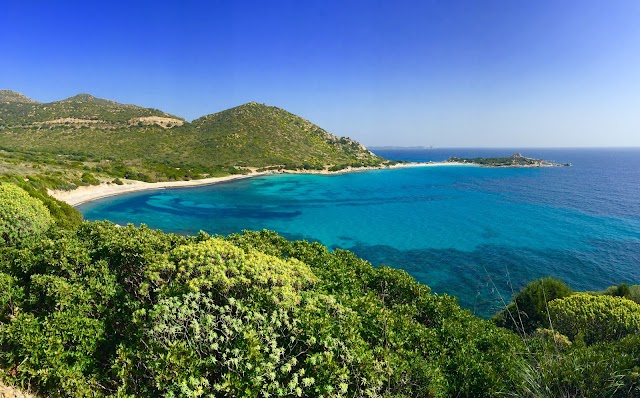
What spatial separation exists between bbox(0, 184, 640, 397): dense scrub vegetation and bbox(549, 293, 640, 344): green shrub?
538 centimetres

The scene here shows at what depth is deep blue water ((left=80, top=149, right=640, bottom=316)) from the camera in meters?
30.6

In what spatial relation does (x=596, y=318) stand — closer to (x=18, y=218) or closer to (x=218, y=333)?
(x=218, y=333)

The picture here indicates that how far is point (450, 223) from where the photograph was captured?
49938 mm

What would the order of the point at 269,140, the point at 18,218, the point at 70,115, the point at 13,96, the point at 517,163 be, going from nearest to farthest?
1. the point at 18,218
2. the point at 70,115
3. the point at 269,140
4. the point at 517,163
5. the point at 13,96

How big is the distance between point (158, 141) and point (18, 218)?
4387 inches

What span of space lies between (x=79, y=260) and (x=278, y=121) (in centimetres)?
13896

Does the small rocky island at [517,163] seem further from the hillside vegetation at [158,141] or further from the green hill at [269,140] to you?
the hillside vegetation at [158,141]

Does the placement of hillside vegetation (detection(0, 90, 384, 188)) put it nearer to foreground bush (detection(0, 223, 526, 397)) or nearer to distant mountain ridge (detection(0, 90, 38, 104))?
distant mountain ridge (detection(0, 90, 38, 104))

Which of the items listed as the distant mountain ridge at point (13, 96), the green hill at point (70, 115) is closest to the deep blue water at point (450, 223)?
the green hill at point (70, 115)

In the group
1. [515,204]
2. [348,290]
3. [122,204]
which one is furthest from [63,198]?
[515,204]

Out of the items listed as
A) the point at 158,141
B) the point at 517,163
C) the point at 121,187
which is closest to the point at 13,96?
the point at 158,141

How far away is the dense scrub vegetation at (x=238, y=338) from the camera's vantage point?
824 centimetres

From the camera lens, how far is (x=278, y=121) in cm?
14675

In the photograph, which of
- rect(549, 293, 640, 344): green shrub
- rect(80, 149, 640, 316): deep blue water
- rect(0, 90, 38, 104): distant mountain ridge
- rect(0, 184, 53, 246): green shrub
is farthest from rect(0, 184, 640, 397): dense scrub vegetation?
rect(0, 90, 38, 104): distant mountain ridge
